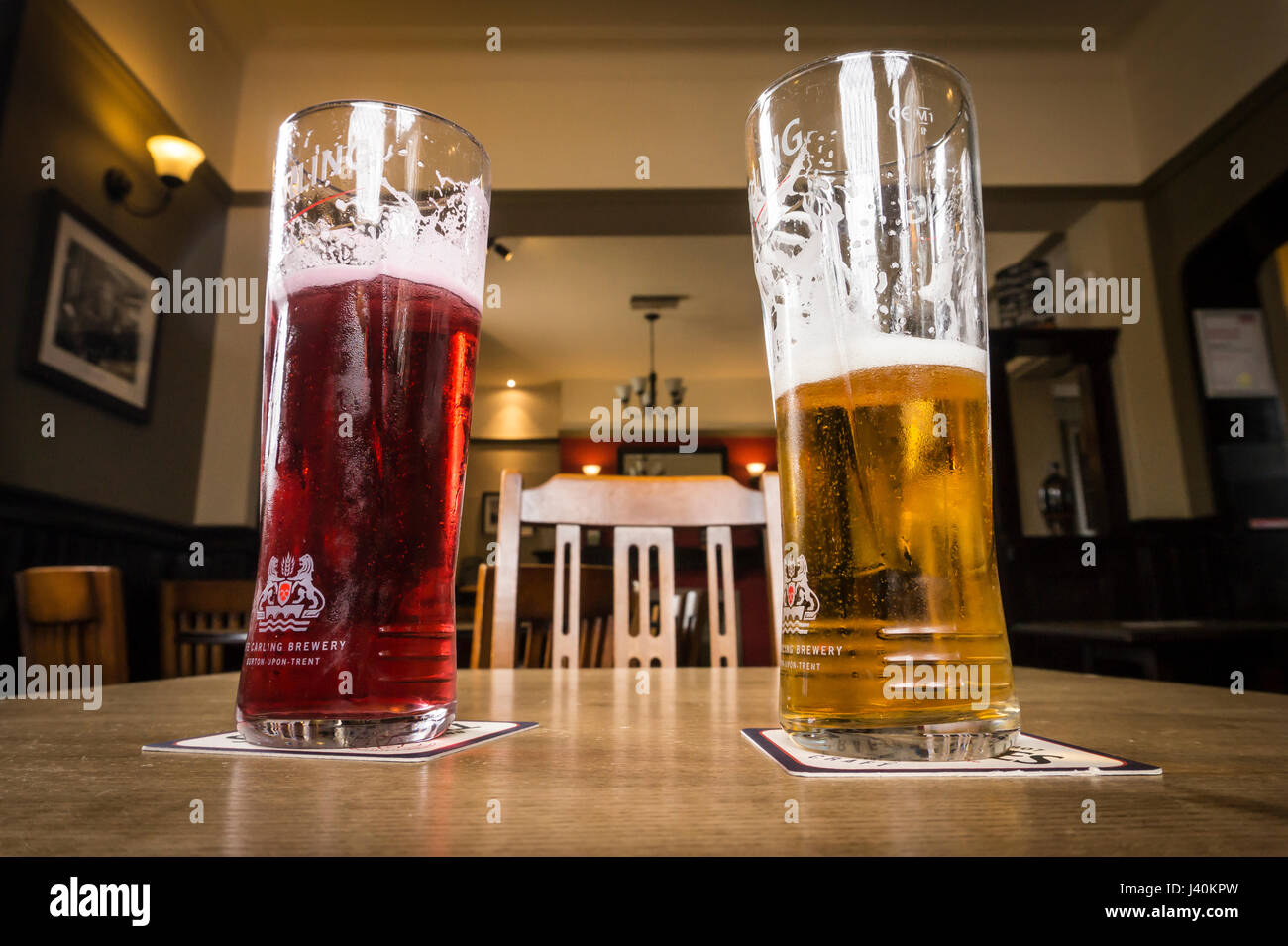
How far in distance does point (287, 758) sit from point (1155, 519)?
174 inches

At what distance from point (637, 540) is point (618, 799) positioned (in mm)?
1215

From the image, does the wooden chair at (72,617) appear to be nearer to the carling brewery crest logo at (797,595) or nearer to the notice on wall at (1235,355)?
Result: the carling brewery crest logo at (797,595)

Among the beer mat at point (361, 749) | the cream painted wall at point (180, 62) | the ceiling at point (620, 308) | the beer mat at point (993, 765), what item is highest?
the ceiling at point (620, 308)

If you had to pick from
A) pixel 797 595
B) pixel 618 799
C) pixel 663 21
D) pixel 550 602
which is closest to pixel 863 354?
pixel 797 595

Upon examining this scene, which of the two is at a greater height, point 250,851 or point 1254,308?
point 1254,308

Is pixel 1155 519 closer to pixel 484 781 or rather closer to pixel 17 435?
pixel 484 781

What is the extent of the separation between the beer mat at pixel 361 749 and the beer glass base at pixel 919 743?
208 millimetres

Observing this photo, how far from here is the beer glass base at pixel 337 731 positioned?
0.44m

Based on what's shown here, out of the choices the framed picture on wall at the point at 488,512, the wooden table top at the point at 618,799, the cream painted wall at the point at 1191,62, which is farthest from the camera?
the framed picture on wall at the point at 488,512

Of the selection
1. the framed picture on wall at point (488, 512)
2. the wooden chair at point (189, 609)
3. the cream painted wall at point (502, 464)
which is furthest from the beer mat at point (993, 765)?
the framed picture on wall at point (488, 512)

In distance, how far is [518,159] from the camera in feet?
13.2

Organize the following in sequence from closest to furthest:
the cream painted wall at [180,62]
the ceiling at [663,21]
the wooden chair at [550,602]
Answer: the wooden chair at [550,602] → the cream painted wall at [180,62] → the ceiling at [663,21]
